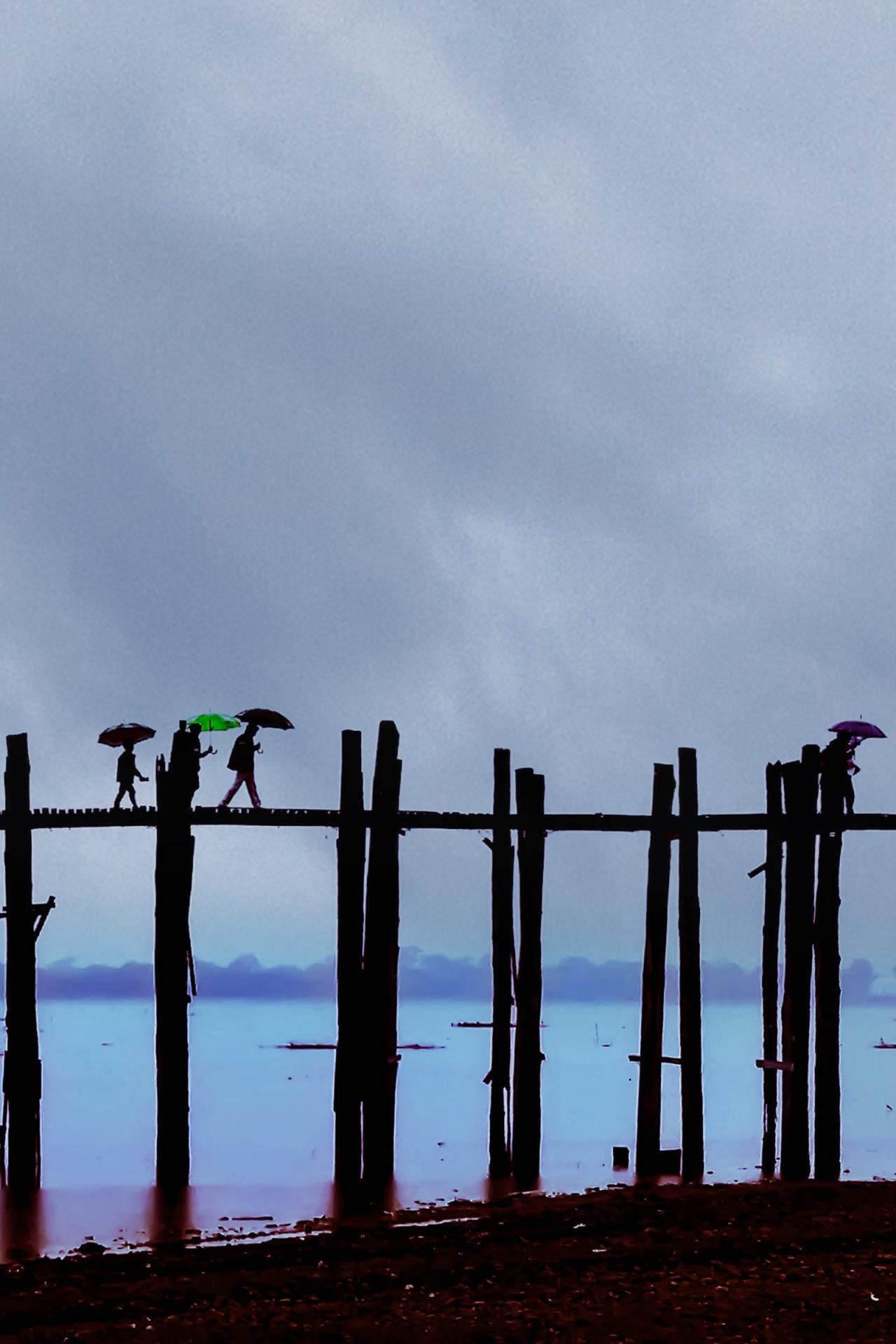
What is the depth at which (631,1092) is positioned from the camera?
4584 centimetres

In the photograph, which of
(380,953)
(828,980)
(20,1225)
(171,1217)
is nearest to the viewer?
(20,1225)

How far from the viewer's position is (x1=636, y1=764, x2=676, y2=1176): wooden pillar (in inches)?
661

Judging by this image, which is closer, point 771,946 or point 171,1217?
point 171,1217

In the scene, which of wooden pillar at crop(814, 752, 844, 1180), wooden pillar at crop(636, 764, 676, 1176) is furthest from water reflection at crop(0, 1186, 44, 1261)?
wooden pillar at crop(814, 752, 844, 1180)

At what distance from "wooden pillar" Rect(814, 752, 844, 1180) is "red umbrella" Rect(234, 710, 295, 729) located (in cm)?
579

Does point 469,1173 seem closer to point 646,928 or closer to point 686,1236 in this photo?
point 646,928

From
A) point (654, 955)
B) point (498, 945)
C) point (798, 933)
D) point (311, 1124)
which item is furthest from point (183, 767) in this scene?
point (311, 1124)

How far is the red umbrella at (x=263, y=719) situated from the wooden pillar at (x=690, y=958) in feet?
14.4

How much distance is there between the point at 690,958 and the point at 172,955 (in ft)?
17.1

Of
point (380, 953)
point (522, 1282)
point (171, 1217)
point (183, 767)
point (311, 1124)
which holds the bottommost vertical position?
point (311, 1124)

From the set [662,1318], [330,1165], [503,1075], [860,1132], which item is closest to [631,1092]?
[860,1132]

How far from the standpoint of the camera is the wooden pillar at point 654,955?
16.8 m

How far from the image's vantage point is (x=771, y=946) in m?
17.7

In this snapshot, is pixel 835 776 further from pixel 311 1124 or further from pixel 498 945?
pixel 311 1124
